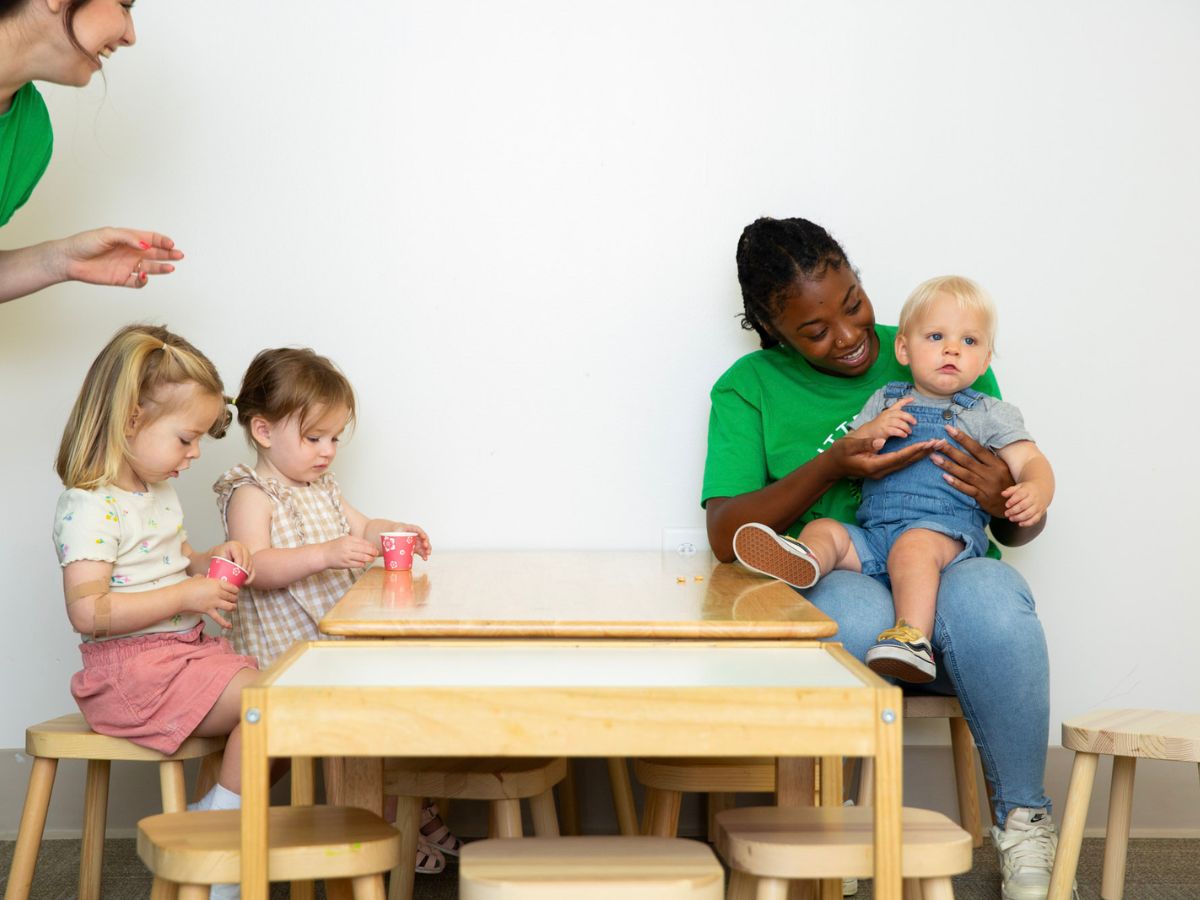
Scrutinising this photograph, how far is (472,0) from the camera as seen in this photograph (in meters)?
2.67

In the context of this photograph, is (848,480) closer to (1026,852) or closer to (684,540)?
(684,540)

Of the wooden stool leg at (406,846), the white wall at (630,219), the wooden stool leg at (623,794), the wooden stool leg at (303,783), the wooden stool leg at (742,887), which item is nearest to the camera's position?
the wooden stool leg at (742,887)

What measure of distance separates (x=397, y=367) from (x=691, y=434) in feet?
2.21

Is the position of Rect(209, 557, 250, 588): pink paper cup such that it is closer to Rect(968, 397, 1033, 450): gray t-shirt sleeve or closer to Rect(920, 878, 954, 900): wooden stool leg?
Rect(920, 878, 954, 900): wooden stool leg

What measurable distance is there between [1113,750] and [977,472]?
0.56 m

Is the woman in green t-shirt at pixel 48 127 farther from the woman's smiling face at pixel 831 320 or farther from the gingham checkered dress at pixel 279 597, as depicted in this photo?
the woman's smiling face at pixel 831 320

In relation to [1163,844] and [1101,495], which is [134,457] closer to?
[1101,495]

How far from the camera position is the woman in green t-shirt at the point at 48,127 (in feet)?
6.66

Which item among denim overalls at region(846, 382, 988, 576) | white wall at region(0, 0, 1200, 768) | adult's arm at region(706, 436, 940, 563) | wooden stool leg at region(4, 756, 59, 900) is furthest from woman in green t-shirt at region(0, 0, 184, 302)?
denim overalls at region(846, 382, 988, 576)

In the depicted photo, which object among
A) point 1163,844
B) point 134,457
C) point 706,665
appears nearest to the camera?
point 706,665

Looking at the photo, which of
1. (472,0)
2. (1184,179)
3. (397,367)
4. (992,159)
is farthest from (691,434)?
(1184,179)

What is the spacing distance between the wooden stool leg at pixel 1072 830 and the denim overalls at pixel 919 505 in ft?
1.45

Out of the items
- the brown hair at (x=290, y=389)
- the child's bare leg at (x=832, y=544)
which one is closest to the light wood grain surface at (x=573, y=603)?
the child's bare leg at (x=832, y=544)

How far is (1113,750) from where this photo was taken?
71.1 inches
